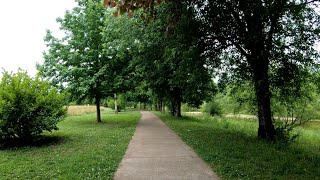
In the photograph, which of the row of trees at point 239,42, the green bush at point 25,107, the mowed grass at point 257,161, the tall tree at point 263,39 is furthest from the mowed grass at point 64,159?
the tall tree at point 263,39

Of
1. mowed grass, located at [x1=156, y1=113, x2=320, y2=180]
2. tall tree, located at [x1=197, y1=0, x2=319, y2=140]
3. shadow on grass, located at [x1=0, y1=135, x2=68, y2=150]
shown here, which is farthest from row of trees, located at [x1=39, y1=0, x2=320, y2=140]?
shadow on grass, located at [x1=0, y1=135, x2=68, y2=150]

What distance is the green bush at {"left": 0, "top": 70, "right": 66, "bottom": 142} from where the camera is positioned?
10.7 metres

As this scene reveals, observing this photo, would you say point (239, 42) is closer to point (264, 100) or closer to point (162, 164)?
point (264, 100)

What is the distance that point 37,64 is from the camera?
70.6 feet

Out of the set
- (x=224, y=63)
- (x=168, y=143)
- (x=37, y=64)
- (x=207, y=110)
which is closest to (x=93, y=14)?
(x=37, y=64)

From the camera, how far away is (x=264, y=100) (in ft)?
39.4

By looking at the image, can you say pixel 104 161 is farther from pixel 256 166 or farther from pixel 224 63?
pixel 224 63

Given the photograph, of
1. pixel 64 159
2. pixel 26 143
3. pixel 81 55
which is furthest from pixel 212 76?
pixel 81 55

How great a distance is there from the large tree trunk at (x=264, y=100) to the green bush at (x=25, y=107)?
26.0ft

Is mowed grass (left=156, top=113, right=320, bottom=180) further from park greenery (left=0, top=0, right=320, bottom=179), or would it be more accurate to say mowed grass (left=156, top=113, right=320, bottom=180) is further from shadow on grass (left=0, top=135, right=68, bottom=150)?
shadow on grass (left=0, top=135, right=68, bottom=150)

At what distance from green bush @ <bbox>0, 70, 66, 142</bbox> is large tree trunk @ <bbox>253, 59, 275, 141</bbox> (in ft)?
26.0

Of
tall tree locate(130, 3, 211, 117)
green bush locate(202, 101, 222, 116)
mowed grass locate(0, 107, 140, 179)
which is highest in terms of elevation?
tall tree locate(130, 3, 211, 117)

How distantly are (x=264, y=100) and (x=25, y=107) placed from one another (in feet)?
30.0

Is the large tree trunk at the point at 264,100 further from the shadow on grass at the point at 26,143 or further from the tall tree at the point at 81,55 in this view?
the tall tree at the point at 81,55
